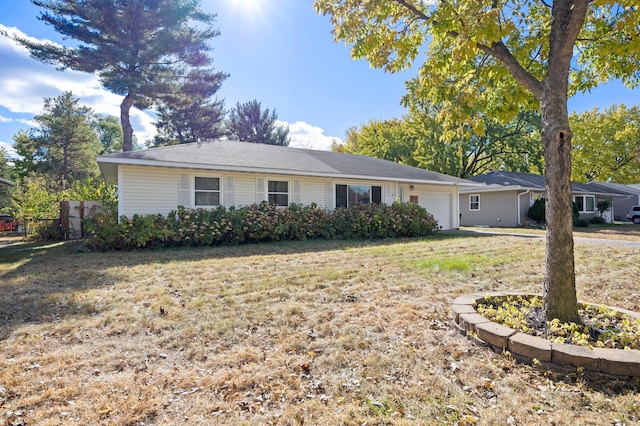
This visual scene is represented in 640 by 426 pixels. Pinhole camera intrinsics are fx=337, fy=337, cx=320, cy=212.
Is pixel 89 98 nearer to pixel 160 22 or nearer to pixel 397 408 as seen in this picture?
pixel 160 22

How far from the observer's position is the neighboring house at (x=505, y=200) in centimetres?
2012

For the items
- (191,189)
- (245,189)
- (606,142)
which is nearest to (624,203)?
(606,142)

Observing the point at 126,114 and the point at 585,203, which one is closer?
the point at 126,114

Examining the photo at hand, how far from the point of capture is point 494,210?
69.5 feet

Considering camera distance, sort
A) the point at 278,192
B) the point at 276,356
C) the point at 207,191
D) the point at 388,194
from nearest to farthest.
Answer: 1. the point at 276,356
2. the point at 207,191
3. the point at 278,192
4. the point at 388,194

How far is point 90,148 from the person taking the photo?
A: 97.6ft

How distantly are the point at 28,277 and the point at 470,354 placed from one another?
7.05m

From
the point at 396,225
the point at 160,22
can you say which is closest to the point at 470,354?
the point at 396,225

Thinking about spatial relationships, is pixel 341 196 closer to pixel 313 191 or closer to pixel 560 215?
pixel 313 191

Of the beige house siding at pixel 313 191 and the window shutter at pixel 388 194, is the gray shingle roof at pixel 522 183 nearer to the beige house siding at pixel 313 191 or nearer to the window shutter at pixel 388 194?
the window shutter at pixel 388 194

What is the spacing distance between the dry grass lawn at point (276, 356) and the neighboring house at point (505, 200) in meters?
15.7

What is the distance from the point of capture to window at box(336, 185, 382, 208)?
14.0 metres

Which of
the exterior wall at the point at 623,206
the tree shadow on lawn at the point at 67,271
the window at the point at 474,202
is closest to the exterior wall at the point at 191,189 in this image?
the tree shadow on lawn at the point at 67,271

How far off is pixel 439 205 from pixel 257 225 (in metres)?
10.1
